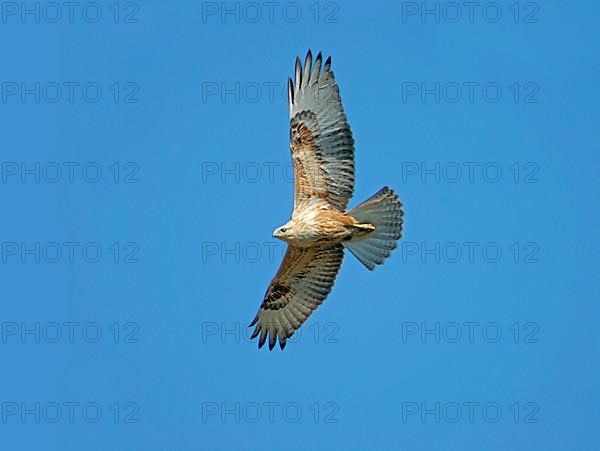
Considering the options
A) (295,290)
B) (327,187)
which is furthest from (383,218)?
(295,290)

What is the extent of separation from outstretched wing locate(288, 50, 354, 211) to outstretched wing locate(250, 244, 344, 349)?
23.9 inches

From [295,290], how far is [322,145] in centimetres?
171

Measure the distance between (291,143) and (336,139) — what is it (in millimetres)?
491

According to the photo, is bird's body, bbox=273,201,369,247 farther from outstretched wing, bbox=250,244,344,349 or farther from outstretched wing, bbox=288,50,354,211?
outstretched wing, bbox=250,244,344,349

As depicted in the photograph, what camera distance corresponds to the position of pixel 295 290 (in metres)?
14.6

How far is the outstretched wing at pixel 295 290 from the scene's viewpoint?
14.3 m

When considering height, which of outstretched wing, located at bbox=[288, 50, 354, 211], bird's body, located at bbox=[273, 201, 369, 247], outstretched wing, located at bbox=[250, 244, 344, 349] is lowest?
outstretched wing, located at bbox=[250, 244, 344, 349]

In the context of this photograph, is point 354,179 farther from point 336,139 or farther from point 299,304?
point 299,304

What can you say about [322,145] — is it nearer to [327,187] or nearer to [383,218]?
[327,187]

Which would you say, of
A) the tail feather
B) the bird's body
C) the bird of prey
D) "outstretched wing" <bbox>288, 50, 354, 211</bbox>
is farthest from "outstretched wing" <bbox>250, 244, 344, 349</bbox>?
"outstretched wing" <bbox>288, 50, 354, 211</bbox>

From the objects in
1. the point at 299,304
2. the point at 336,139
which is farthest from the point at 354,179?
the point at 299,304

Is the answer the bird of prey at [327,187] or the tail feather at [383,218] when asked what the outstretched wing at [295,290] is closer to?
the bird of prey at [327,187]

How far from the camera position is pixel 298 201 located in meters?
14.0

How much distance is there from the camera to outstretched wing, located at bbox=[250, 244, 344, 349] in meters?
14.3
